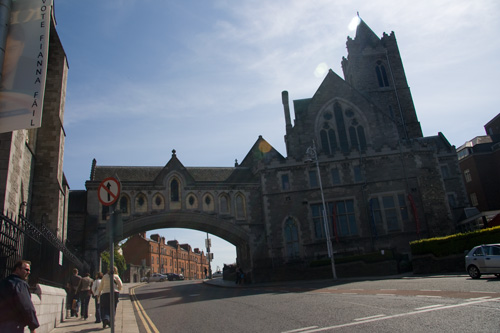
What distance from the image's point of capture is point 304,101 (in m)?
41.0

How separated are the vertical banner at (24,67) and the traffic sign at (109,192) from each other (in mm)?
1747

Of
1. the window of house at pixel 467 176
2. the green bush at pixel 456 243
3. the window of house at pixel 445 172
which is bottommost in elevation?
the green bush at pixel 456 243

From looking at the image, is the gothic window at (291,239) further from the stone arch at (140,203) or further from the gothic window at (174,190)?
the stone arch at (140,203)

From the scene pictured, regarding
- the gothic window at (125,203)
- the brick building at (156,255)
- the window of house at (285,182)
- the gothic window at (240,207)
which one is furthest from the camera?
the brick building at (156,255)

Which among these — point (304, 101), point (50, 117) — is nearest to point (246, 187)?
point (304, 101)

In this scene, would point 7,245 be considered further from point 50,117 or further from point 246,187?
point 246,187

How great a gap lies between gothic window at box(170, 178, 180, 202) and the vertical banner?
24.1m

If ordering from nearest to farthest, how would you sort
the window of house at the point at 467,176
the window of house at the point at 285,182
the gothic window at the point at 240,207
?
the window of house at the point at 285,182, the gothic window at the point at 240,207, the window of house at the point at 467,176

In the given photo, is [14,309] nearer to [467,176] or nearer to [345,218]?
[345,218]

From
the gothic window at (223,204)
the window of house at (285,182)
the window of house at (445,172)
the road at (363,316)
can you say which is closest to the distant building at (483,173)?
the window of house at (445,172)

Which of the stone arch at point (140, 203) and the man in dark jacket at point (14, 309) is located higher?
the stone arch at point (140, 203)

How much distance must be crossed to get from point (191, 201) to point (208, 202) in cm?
138

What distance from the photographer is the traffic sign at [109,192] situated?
7938mm

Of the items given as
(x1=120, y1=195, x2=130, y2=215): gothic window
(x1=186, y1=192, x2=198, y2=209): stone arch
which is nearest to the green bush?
(x1=186, y1=192, x2=198, y2=209): stone arch
